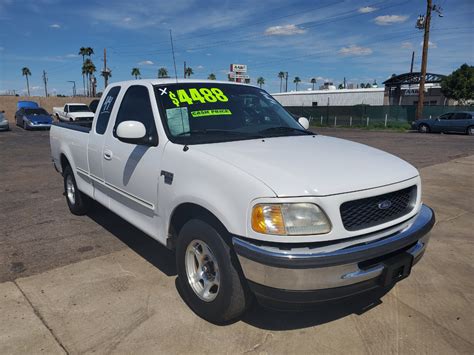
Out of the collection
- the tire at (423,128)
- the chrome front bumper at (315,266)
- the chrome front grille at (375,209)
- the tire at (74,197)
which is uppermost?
the chrome front grille at (375,209)

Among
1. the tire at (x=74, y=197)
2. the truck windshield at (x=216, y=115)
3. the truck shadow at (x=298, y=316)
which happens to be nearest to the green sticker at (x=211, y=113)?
the truck windshield at (x=216, y=115)

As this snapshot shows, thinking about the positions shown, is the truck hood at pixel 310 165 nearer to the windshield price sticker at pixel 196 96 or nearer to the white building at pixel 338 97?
the windshield price sticker at pixel 196 96

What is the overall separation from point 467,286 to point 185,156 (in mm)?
2921

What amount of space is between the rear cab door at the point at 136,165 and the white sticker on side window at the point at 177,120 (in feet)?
0.35

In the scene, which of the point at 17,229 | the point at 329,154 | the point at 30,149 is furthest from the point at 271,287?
the point at 30,149

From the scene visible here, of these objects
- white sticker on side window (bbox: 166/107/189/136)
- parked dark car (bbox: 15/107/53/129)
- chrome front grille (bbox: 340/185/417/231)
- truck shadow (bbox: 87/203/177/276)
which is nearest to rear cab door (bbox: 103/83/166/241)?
white sticker on side window (bbox: 166/107/189/136)

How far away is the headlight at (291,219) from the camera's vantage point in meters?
2.44

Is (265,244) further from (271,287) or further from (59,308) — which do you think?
(59,308)

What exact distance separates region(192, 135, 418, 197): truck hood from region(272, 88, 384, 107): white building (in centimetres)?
4581

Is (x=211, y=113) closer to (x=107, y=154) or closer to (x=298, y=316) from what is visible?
(x=107, y=154)

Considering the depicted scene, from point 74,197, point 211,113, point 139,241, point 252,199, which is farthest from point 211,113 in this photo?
point 74,197

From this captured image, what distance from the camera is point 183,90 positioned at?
150 inches

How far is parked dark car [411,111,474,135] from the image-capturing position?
24125 millimetres

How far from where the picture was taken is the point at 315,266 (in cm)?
238
